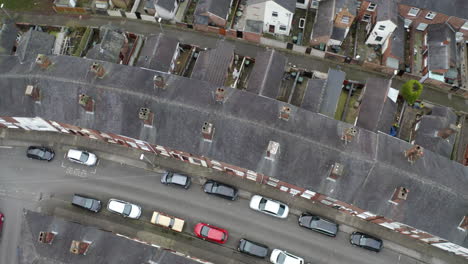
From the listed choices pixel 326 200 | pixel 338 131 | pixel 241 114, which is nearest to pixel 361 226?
pixel 326 200

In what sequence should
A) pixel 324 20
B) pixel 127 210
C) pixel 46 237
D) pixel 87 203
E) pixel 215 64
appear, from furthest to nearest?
pixel 324 20 < pixel 215 64 < pixel 87 203 < pixel 127 210 < pixel 46 237

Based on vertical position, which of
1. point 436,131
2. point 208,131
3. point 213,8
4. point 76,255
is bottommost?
point 76,255

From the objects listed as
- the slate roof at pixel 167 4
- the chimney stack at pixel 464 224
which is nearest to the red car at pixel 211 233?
the chimney stack at pixel 464 224

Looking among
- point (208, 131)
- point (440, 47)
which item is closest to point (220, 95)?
point (208, 131)

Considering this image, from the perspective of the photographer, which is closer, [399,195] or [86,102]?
[399,195]

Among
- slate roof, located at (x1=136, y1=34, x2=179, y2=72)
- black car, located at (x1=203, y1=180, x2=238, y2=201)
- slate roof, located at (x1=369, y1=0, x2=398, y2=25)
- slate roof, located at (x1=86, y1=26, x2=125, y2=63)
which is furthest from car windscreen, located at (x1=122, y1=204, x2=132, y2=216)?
slate roof, located at (x1=369, y1=0, x2=398, y2=25)

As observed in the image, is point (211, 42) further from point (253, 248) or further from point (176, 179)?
point (253, 248)

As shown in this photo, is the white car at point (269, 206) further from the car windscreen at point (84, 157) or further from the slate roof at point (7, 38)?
the slate roof at point (7, 38)
